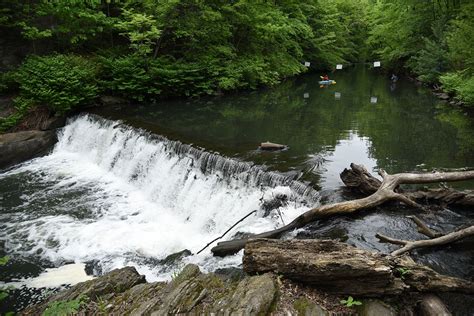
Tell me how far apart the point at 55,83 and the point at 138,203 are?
7.73m

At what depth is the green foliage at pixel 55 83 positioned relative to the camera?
1508 cm

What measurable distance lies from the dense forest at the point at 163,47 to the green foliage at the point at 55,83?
0.13 ft

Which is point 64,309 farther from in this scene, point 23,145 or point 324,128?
point 324,128

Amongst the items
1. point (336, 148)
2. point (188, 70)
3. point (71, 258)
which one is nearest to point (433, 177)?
point (336, 148)

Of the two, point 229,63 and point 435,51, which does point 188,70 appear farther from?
point 435,51

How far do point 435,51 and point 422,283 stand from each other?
21.4m

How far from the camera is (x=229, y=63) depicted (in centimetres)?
2148

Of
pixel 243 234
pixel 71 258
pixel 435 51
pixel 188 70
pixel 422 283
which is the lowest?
pixel 71 258

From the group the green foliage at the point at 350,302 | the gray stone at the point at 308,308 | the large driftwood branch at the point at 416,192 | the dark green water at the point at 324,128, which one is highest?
the dark green water at the point at 324,128

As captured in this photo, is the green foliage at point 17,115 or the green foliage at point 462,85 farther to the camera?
the green foliage at point 462,85

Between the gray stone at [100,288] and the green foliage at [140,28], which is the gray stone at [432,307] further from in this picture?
the green foliage at [140,28]

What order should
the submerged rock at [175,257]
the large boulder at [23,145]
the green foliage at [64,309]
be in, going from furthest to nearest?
the large boulder at [23,145] → the submerged rock at [175,257] → the green foliage at [64,309]

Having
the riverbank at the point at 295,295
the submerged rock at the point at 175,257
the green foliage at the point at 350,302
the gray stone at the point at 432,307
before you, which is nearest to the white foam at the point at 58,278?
the submerged rock at the point at 175,257

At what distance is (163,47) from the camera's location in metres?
21.0
